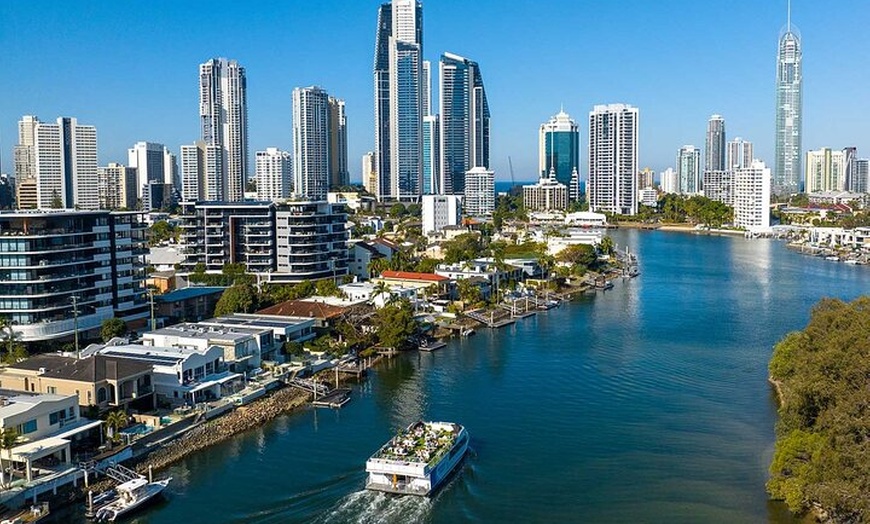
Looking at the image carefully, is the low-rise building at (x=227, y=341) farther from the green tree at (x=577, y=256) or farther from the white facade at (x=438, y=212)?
the white facade at (x=438, y=212)

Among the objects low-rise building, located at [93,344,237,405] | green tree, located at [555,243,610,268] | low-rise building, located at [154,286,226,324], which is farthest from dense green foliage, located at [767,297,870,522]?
green tree, located at [555,243,610,268]

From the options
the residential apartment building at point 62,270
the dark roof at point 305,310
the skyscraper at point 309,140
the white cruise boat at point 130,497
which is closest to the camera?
the white cruise boat at point 130,497

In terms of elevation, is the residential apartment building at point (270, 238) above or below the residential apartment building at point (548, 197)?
below

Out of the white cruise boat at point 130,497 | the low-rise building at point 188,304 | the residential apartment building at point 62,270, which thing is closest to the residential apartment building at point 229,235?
the low-rise building at point 188,304

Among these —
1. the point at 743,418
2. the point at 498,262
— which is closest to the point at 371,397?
the point at 743,418

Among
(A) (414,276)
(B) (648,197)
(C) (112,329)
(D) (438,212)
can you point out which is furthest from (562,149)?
(C) (112,329)

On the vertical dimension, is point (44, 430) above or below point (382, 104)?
below

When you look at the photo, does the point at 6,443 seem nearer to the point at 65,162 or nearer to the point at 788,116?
Result: the point at 65,162
